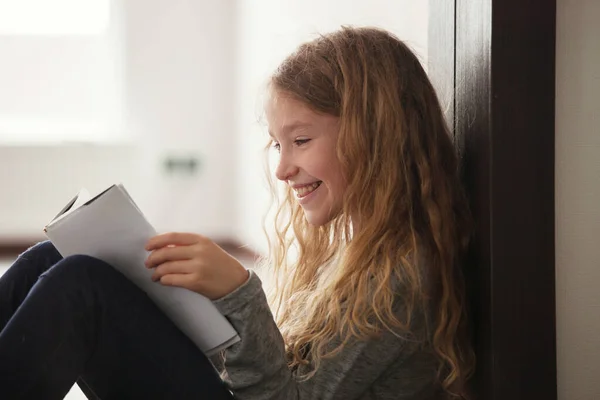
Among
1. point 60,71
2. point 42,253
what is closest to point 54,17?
point 60,71

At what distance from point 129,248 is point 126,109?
326cm

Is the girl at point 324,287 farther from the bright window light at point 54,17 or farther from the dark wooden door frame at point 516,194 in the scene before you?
the bright window light at point 54,17

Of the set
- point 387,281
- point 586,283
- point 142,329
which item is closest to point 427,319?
point 387,281

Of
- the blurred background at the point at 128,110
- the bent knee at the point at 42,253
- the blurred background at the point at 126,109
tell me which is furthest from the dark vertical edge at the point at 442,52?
the blurred background at the point at 126,109

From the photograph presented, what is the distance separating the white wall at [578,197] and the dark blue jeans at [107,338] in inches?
18.4

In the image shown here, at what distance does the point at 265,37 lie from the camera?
3330mm

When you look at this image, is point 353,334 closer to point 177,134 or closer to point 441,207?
point 441,207

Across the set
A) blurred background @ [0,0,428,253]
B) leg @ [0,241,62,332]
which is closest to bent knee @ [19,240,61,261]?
leg @ [0,241,62,332]

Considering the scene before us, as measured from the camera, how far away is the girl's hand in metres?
0.95

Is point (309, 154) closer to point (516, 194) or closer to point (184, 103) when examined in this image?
Result: point (516, 194)

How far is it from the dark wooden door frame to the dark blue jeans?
14.9 inches

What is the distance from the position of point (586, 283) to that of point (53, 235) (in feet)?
2.30

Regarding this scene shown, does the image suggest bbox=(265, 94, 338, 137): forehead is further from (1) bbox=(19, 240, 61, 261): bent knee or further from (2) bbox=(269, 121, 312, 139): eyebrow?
(1) bbox=(19, 240, 61, 261): bent knee

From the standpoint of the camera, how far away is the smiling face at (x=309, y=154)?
115 centimetres
